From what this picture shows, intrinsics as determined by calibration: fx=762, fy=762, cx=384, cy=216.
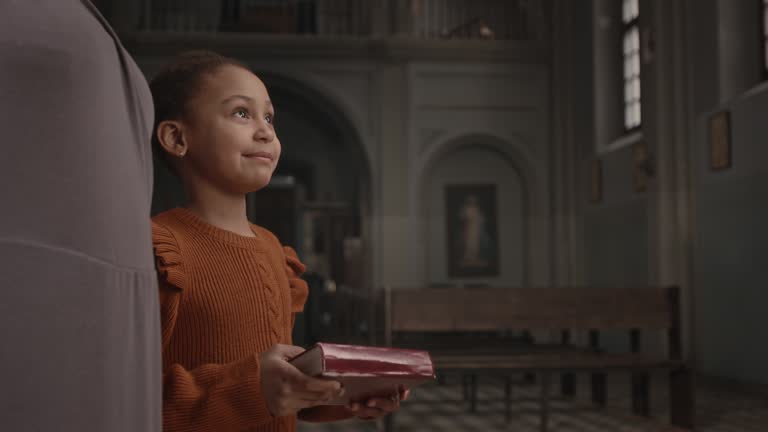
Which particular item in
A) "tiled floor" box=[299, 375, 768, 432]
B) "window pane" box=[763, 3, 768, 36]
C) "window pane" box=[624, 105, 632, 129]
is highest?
"window pane" box=[763, 3, 768, 36]

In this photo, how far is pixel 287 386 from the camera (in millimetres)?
982

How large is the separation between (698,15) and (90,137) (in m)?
8.38

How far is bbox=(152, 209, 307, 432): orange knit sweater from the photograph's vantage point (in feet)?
3.46

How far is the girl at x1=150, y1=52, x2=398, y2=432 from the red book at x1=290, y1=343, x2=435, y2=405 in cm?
9

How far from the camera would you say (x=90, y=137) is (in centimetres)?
70

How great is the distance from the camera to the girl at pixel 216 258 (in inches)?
42.0

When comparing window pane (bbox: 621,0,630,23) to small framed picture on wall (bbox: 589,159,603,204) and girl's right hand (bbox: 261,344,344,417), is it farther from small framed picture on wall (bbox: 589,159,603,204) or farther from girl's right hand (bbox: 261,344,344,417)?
girl's right hand (bbox: 261,344,344,417)

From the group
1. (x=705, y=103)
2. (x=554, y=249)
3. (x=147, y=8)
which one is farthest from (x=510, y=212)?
(x=147, y=8)

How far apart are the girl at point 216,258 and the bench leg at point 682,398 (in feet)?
14.9

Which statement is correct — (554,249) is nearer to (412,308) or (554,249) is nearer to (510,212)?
(510,212)

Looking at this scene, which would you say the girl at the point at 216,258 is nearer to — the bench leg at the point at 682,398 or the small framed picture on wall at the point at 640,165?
the bench leg at the point at 682,398

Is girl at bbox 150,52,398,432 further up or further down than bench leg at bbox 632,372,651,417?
further up

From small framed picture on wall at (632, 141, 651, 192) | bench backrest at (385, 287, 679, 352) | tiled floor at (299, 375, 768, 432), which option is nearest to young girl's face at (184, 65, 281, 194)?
bench backrest at (385, 287, 679, 352)

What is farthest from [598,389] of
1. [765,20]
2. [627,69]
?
[627,69]
